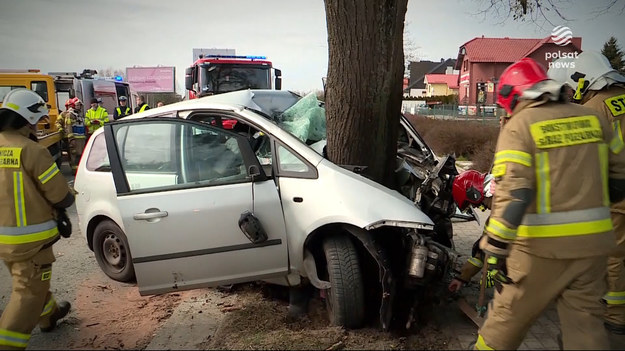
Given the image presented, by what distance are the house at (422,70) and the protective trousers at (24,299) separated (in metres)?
68.8

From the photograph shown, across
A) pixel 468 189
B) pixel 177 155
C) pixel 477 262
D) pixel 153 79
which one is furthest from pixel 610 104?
pixel 153 79

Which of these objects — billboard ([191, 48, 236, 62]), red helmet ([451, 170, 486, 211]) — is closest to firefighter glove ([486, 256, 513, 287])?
red helmet ([451, 170, 486, 211])

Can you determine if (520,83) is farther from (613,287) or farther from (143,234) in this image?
(143,234)

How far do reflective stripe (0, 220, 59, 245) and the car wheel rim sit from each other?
96 centimetres

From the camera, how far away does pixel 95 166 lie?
175 inches

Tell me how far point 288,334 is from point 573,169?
2206 mm

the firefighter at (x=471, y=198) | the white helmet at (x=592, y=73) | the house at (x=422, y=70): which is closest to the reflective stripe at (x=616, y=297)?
the firefighter at (x=471, y=198)

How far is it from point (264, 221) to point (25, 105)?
196 centimetres

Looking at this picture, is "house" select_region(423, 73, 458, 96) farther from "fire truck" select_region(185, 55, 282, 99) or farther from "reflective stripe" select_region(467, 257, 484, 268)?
"reflective stripe" select_region(467, 257, 484, 268)

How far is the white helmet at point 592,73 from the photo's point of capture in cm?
355

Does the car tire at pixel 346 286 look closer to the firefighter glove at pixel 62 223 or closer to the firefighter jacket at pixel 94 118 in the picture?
the firefighter glove at pixel 62 223

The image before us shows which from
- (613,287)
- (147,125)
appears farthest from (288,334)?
(613,287)

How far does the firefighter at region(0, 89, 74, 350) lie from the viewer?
10.2ft

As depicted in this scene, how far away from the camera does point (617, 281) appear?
11.3 ft
